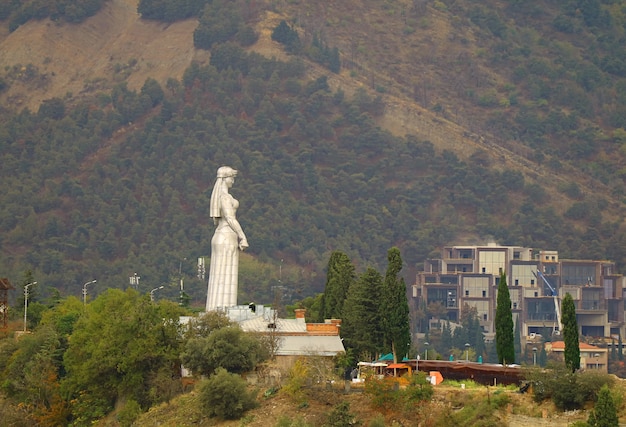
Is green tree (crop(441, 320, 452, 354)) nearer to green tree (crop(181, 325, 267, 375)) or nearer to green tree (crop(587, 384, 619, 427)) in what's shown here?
green tree (crop(181, 325, 267, 375))

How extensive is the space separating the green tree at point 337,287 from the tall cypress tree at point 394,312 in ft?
24.6

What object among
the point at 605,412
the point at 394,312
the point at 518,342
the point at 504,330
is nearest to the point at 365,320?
the point at 394,312

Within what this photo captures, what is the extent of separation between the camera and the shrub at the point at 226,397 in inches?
2301

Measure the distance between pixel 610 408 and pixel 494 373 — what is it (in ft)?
33.2

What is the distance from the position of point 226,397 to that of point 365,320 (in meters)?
9.82

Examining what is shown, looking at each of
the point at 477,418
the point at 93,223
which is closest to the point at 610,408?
the point at 477,418

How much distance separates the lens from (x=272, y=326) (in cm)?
6731

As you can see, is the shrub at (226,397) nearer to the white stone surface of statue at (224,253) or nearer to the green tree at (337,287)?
the white stone surface of statue at (224,253)

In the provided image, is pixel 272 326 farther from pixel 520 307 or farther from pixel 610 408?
pixel 520 307

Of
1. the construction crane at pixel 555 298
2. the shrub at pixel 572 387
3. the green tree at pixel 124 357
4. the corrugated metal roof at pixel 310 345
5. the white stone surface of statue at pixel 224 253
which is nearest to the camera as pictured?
the shrub at pixel 572 387

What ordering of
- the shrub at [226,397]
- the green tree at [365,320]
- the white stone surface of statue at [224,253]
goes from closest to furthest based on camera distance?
1. the shrub at [226,397]
2. the green tree at [365,320]
3. the white stone surface of statue at [224,253]

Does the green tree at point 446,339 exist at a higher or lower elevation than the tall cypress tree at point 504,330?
higher

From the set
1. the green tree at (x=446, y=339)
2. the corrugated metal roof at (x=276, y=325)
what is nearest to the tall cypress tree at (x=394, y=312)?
the corrugated metal roof at (x=276, y=325)

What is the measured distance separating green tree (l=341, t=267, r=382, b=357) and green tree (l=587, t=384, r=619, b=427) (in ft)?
59.6
